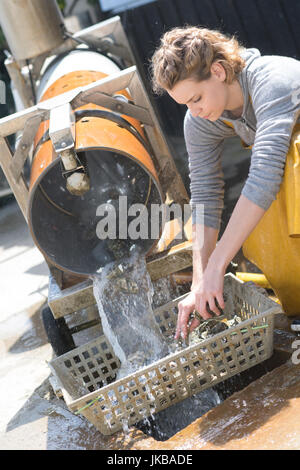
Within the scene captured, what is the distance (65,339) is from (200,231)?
971mm

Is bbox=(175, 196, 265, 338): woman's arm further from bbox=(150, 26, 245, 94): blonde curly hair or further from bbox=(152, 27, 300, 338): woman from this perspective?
bbox=(150, 26, 245, 94): blonde curly hair

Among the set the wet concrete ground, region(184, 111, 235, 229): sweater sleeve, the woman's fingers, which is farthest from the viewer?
region(184, 111, 235, 229): sweater sleeve

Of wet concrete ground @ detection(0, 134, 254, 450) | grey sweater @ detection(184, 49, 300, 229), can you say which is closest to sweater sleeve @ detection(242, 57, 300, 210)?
grey sweater @ detection(184, 49, 300, 229)

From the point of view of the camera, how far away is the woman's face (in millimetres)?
2361

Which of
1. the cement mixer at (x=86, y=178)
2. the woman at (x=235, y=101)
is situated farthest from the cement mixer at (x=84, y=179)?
the woman at (x=235, y=101)

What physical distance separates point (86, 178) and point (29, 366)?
129cm

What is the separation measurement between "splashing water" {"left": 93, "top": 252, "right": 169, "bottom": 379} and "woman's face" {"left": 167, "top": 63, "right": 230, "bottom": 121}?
37.7 inches

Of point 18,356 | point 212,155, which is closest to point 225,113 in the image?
point 212,155

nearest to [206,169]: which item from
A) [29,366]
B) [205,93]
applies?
[205,93]

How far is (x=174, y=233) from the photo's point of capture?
3.29 meters

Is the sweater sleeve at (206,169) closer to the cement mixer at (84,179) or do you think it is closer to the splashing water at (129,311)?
the cement mixer at (84,179)

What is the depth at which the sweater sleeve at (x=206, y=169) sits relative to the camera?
9.07 ft

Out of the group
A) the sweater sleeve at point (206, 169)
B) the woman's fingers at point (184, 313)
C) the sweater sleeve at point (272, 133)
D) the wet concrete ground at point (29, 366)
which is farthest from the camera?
the sweater sleeve at point (206, 169)
